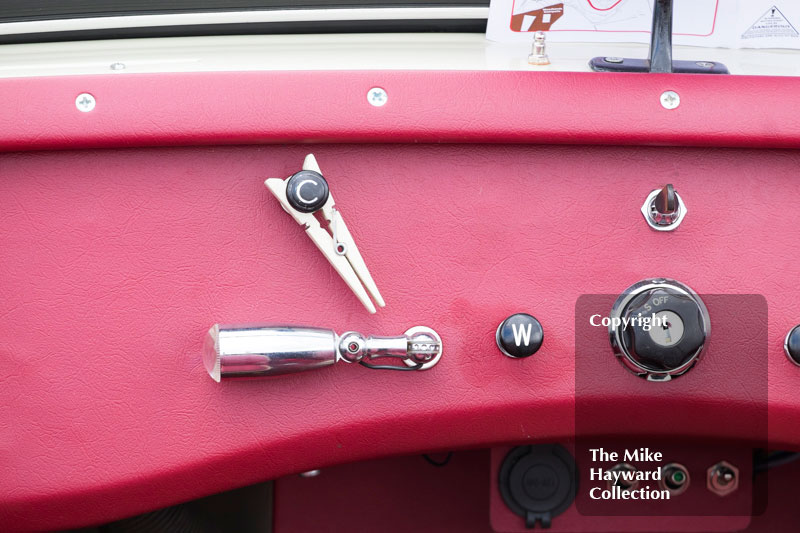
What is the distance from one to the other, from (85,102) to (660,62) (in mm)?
578

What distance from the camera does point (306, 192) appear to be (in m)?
A: 0.67

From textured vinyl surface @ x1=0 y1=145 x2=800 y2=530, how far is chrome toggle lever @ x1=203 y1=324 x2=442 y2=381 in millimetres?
28

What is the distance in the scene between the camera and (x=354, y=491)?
3.47 ft

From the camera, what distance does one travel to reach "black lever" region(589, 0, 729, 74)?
73cm

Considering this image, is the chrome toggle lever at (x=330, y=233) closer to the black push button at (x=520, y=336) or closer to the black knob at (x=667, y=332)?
the black push button at (x=520, y=336)

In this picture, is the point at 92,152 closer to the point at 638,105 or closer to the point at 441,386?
the point at 441,386

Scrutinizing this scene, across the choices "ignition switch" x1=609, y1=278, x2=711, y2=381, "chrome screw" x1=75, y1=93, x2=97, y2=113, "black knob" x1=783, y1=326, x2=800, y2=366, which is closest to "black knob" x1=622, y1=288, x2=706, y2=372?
"ignition switch" x1=609, y1=278, x2=711, y2=381

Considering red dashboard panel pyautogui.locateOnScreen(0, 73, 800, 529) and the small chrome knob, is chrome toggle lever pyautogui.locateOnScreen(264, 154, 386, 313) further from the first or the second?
the small chrome knob

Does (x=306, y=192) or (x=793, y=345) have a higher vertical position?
(x=306, y=192)

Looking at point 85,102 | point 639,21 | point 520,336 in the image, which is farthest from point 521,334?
Result: point 85,102

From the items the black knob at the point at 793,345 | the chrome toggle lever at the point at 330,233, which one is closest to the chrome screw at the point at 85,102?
the chrome toggle lever at the point at 330,233

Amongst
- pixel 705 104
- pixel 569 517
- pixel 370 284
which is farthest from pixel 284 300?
pixel 569 517

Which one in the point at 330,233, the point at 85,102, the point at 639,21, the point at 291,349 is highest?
the point at 639,21

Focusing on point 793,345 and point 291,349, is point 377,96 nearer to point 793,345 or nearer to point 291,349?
point 291,349
